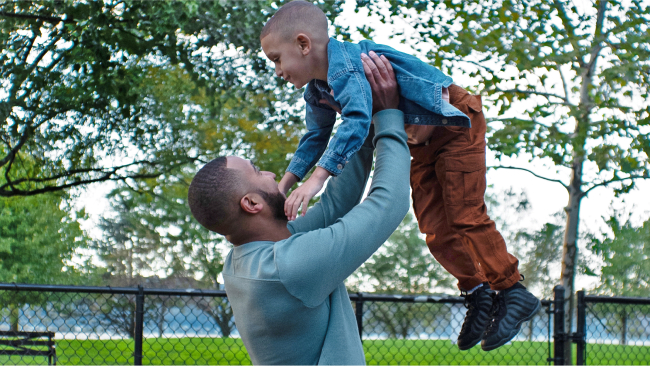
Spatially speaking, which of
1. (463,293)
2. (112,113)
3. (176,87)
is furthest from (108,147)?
(463,293)

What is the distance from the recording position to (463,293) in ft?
7.57

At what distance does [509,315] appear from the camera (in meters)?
2.10

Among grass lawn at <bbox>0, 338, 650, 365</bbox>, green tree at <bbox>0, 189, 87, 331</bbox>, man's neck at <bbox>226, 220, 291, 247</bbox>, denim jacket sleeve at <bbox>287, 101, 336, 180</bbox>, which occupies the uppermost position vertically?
green tree at <bbox>0, 189, 87, 331</bbox>

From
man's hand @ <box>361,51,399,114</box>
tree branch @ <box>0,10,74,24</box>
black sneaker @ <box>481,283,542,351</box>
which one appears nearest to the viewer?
man's hand @ <box>361,51,399,114</box>

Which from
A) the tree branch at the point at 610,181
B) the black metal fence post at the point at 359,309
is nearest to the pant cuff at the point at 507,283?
the black metal fence post at the point at 359,309

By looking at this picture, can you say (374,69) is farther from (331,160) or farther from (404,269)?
(404,269)

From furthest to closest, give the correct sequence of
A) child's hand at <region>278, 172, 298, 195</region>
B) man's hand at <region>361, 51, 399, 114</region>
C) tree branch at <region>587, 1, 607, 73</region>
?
tree branch at <region>587, 1, 607, 73</region>, child's hand at <region>278, 172, 298, 195</region>, man's hand at <region>361, 51, 399, 114</region>

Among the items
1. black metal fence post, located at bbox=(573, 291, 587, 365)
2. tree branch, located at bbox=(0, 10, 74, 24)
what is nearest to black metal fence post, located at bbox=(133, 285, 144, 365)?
black metal fence post, located at bbox=(573, 291, 587, 365)

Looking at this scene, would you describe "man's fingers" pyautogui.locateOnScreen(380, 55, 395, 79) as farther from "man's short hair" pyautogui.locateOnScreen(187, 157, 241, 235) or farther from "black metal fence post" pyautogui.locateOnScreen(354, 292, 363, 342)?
"black metal fence post" pyautogui.locateOnScreen(354, 292, 363, 342)

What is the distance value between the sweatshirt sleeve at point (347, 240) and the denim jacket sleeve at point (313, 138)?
63 centimetres

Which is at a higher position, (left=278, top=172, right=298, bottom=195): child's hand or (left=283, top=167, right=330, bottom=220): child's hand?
(left=278, top=172, right=298, bottom=195): child's hand

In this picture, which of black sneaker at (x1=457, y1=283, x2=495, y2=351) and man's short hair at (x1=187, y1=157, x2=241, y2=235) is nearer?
man's short hair at (x1=187, y1=157, x2=241, y2=235)

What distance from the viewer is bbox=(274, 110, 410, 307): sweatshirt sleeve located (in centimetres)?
149

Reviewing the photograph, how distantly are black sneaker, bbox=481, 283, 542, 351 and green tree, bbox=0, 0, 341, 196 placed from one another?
552 centimetres
